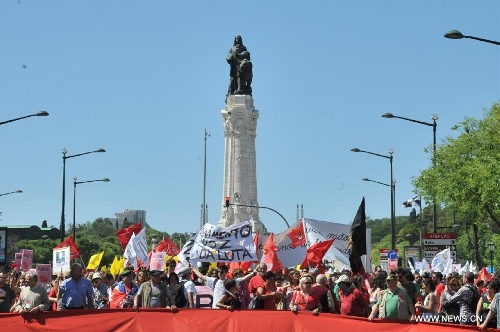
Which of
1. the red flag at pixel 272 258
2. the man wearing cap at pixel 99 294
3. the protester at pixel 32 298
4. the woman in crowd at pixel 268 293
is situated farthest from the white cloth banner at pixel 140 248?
the protester at pixel 32 298

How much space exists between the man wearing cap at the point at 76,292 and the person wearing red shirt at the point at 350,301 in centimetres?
374

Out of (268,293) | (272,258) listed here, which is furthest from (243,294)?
(272,258)

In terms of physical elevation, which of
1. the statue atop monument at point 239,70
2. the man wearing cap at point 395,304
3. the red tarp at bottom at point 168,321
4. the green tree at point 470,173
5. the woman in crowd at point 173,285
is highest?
the statue atop monument at point 239,70

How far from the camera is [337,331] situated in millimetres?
16078

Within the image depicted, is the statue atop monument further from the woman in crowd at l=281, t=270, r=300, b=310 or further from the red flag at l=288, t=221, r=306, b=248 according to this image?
the woman in crowd at l=281, t=270, r=300, b=310

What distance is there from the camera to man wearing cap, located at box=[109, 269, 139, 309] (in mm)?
19656

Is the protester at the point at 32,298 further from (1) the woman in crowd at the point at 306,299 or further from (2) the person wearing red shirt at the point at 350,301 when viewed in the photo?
(2) the person wearing red shirt at the point at 350,301

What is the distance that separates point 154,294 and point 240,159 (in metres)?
71.8

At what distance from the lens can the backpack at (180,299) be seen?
18141 millimetres

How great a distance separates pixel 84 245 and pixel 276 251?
96.7m

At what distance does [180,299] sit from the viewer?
18188 millimetres

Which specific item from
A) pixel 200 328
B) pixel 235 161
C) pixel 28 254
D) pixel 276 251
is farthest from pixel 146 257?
pixel 235 161

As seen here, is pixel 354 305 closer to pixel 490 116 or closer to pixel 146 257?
pixel 146 257

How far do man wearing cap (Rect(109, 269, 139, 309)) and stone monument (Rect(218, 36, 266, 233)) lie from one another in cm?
6636
